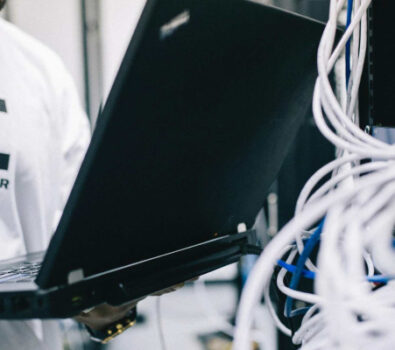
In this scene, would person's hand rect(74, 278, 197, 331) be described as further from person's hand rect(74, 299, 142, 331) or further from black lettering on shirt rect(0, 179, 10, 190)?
black lettering on shirt rect(0, 179, 10, 190)

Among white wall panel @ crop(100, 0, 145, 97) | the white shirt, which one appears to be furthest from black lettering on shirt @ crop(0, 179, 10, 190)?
white wall panel @ crop(100, 0, 145, 97)

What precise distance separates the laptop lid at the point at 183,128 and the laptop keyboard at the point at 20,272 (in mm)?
128

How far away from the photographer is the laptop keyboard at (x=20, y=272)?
0.52 metres

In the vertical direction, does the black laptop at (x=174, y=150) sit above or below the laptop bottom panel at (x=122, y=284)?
above

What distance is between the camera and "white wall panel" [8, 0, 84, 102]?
258 cm

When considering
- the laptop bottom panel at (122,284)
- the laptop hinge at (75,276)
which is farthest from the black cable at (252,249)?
the laptop hinge at (75,276)

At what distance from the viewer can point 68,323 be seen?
2.34 meters

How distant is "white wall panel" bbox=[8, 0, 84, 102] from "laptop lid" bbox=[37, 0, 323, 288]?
2.29 meters

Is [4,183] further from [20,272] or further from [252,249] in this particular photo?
[252,249]

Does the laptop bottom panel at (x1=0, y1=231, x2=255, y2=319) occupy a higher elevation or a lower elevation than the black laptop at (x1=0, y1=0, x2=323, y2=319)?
lower

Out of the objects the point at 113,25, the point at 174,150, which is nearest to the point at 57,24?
the point at 113,25

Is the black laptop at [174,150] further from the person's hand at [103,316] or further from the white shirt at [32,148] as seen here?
the white shirt at [32,148]

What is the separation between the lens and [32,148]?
92cm

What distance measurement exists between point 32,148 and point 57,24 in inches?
75.2
